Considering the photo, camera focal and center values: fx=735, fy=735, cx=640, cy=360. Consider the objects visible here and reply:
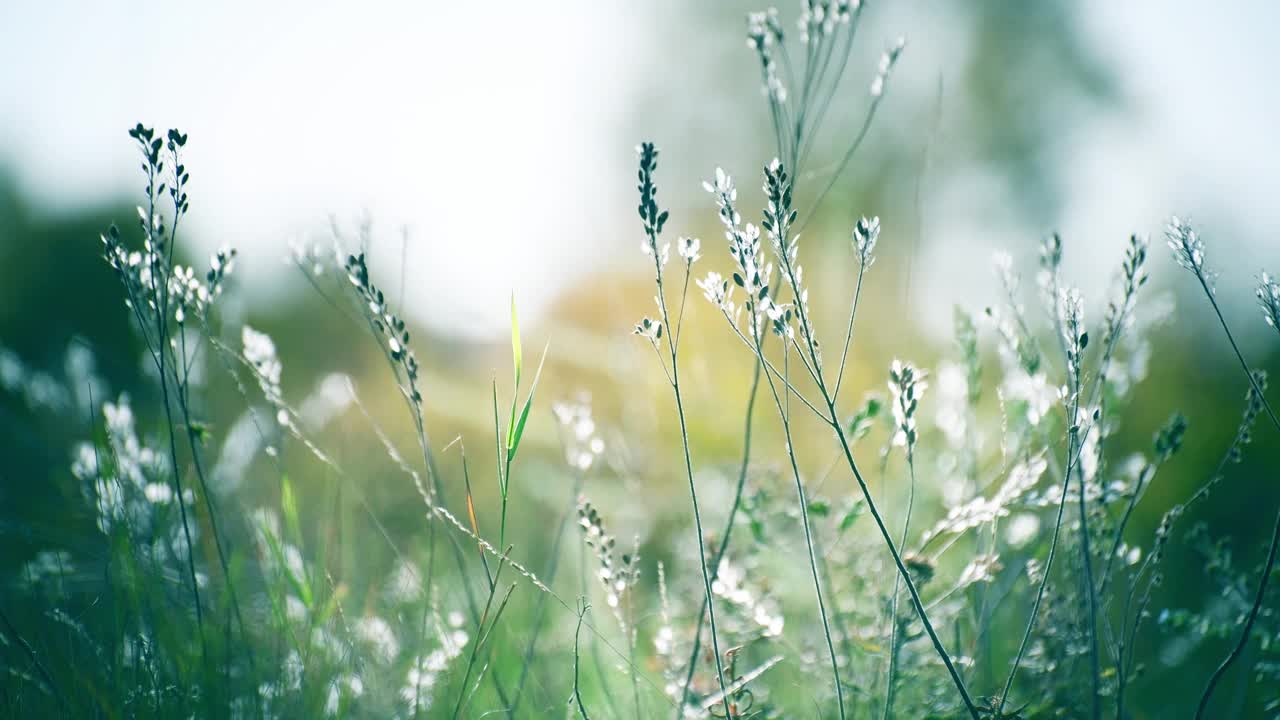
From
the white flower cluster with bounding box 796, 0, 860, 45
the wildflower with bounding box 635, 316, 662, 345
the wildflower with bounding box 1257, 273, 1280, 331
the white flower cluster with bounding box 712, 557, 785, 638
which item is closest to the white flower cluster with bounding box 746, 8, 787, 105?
the white flower cluster with bounding box 796, 0, 860, 45

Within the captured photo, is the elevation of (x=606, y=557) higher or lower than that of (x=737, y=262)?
lower

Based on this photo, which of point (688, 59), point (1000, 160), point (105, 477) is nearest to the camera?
point (105, 477)

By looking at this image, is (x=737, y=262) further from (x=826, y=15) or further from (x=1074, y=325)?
(x=826, y=15)

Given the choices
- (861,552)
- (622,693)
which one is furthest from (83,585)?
(861,552)

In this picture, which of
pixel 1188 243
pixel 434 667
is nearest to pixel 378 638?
pixel 434 667

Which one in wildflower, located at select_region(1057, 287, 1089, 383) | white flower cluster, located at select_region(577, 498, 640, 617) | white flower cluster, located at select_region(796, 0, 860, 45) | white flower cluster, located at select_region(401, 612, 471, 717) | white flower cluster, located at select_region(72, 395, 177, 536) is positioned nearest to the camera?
wildflower, located at select_region(1057, 287, 1089, 383)

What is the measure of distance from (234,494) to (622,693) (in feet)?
5.15

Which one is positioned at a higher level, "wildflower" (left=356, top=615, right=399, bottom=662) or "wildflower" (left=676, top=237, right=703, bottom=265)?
"wildflower" (left=676, top=237, right=703, bottom=265)

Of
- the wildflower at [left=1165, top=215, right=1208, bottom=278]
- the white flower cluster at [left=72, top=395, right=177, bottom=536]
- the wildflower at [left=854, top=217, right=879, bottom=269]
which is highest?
the white flower cluster at [left=72, top=395, right=177, bottom=536]

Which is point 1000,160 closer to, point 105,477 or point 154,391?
point 154,391

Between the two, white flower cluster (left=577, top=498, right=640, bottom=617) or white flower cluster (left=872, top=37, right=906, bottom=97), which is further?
white flower cluster (left=872, top=37, right=906, bottom=97)

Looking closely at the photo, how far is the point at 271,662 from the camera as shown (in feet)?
5.07

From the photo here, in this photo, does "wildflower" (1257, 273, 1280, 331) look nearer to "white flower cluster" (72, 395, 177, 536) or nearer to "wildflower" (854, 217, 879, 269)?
"wildflower" (854, 217, 879, 269)

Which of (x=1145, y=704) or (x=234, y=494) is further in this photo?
(x=234, y=494)
